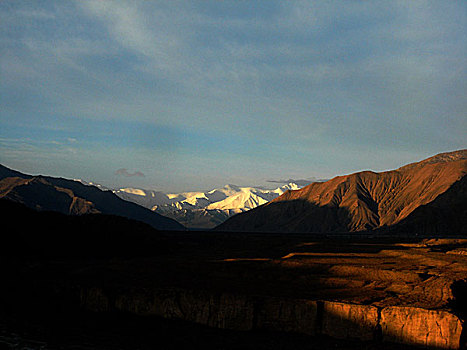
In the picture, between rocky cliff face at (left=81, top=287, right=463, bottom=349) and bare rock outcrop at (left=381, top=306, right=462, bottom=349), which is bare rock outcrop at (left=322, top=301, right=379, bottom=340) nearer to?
rocky cliff face at (left=81, top=287, right=463, bottom=349)

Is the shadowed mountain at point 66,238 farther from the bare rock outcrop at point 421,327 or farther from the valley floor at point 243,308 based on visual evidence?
the bare rock outcrop at point 421,327

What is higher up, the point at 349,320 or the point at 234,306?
the point at 349,320

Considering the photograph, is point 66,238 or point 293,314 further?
point 66,238

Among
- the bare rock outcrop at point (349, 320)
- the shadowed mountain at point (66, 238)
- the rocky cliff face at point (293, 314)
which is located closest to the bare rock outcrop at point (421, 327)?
the rocky cliff face at point (293, 314)

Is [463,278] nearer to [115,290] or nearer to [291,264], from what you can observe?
[291,264]

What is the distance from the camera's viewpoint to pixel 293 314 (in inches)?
952

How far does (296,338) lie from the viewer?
23172 millimetres

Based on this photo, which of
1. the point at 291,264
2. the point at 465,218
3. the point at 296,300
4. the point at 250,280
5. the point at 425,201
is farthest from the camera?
the point at 425,201

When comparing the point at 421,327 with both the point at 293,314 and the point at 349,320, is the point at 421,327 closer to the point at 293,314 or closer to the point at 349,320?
the point at 349,320

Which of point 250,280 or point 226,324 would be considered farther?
point 250,280

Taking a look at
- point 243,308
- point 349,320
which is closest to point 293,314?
point 243,308

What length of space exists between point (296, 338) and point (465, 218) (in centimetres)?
14990

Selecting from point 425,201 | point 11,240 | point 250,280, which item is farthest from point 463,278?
point 425,201

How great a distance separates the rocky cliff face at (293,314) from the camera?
20984 mm
